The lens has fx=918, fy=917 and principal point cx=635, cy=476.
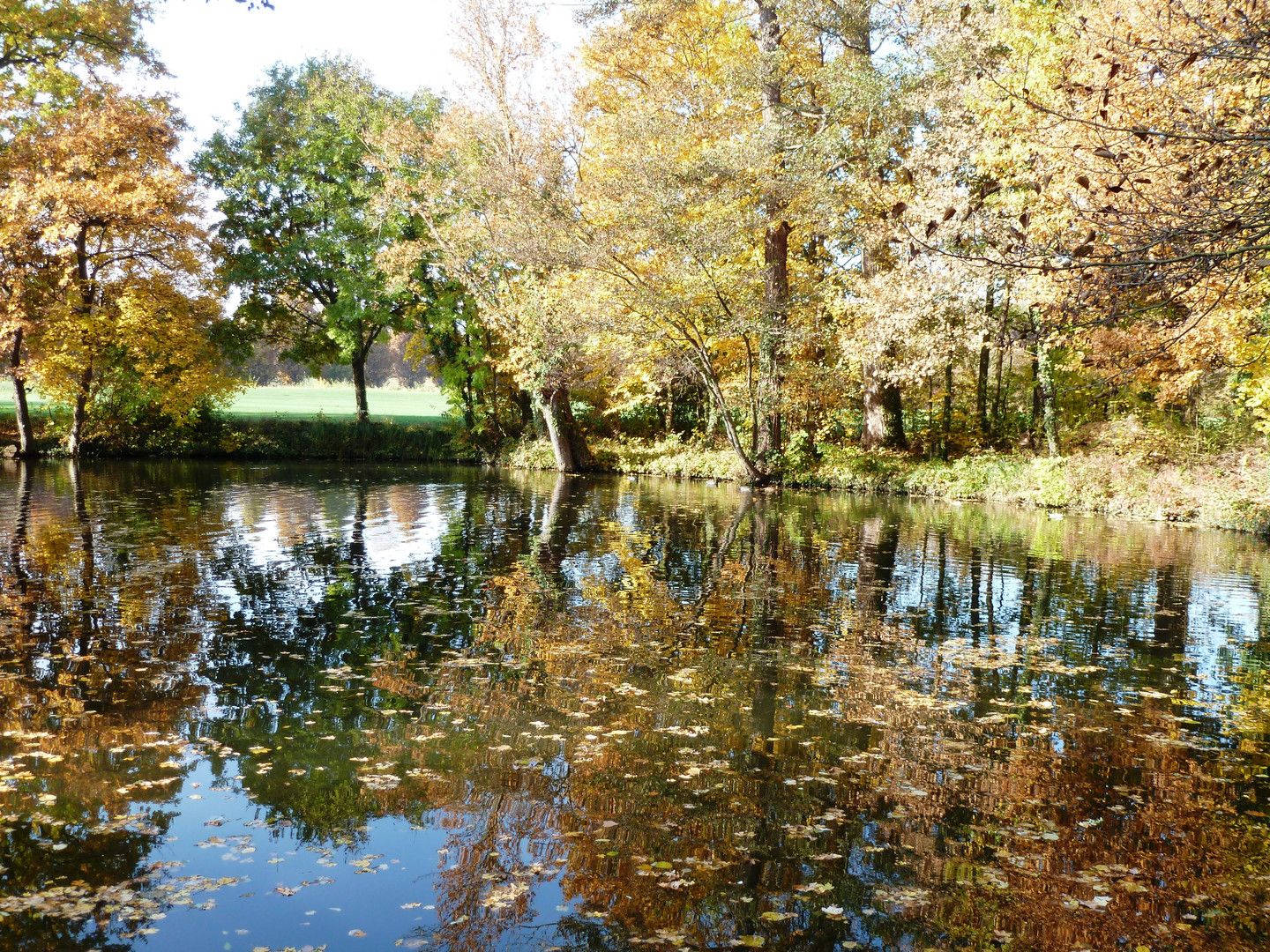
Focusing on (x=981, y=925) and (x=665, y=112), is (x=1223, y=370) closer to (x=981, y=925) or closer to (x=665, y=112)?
(x=665, y=112)

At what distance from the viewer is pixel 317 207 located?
110ft

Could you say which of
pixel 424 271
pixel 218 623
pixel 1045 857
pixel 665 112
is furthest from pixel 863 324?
pixel 1045 857

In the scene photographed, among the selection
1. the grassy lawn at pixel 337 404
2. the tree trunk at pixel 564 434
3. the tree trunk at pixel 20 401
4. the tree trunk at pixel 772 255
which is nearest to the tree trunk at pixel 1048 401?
the tree trunk at pixel 772 255

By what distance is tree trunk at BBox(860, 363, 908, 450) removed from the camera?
93.1 feet

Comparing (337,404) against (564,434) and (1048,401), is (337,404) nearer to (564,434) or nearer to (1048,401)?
(564,434)

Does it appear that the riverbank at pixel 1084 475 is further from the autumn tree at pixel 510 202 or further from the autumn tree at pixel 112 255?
the autumn tree at pixel 112 255

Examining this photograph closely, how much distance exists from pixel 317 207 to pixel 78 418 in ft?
35.6

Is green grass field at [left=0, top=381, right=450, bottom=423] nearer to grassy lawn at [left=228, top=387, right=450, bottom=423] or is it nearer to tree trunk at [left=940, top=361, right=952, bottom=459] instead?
grassy lawn at [left=228, top=387, right=450, bottom=423]

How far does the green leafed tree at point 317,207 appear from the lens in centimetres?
3322

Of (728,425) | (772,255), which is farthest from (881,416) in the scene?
(772,255)

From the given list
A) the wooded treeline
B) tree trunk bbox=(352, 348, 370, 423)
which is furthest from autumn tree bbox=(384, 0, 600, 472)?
tree trunk bbox=(352, 348, 370, 423)

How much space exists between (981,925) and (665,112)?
2153cm

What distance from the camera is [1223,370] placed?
21000 millimetres

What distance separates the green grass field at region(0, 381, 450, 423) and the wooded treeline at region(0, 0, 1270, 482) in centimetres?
886
